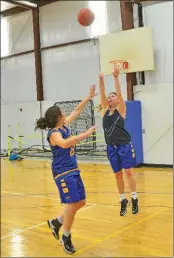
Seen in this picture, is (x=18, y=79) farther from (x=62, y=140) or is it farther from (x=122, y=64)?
(x=62, y=140)

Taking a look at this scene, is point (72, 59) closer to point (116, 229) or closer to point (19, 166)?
point (19, 166)

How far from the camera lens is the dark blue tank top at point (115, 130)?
16.5 feet

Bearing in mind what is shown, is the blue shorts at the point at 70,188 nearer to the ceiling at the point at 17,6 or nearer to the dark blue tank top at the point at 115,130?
the dark blue tank top at the point at 115,130

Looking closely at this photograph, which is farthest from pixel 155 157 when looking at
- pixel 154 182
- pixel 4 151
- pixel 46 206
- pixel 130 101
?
pixel 4 151

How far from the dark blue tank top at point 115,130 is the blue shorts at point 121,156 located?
7cm

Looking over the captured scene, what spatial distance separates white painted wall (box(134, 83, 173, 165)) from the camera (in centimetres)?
942

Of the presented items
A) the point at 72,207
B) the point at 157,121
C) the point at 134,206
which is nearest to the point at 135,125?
the point at 157,121

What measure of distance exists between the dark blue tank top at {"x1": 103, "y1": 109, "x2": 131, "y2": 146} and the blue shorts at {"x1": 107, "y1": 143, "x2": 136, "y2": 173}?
0.22ft

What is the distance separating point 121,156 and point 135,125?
4.76m

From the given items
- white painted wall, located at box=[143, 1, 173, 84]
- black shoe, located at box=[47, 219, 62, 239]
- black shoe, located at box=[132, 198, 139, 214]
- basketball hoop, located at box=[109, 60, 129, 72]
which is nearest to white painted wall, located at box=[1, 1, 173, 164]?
white painted wall, located at box=[143, 1, 173, 84]

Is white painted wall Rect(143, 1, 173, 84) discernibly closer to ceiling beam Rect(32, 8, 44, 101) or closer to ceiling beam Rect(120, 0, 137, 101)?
ceiling beam Rect(120, 0, 137, 101)

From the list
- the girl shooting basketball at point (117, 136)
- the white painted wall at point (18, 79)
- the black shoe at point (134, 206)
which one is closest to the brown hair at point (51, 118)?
the girl shooting basketball at point (117, 136)

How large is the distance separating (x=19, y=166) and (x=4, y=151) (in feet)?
12.9

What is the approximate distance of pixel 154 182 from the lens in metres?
7.63
